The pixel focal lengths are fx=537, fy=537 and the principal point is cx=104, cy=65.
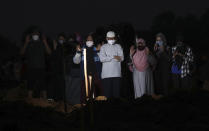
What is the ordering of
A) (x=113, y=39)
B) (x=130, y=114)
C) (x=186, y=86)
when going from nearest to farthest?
(x=130, y=114) < (x=113, y=39) < (x=186, y=86)

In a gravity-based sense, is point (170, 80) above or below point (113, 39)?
below

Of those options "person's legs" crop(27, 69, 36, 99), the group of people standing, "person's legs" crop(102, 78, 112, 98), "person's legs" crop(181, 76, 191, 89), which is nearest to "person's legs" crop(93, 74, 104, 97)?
the group of people standing

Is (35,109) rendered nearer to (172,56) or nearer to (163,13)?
(172,56)

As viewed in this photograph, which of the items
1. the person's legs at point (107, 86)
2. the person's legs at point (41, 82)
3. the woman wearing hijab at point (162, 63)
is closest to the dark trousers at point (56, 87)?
the person's legs at point (41, 82)

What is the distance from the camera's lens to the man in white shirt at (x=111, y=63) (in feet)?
46.1

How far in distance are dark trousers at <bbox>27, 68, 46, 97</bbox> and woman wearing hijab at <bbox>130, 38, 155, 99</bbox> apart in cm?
293

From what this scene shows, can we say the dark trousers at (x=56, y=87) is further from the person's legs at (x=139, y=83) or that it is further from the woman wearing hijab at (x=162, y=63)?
the woman wearing hijab at (x=162, y=63)

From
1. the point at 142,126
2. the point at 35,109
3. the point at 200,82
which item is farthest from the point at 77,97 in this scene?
the point at 200,82

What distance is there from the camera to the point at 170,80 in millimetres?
16391

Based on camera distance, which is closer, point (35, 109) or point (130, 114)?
point (130, 114)

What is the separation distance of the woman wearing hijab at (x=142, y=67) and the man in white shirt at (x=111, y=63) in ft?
1.82

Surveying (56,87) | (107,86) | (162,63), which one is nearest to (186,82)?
(162,63)

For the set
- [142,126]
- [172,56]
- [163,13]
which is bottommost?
[142,126]

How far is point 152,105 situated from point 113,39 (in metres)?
2.77
